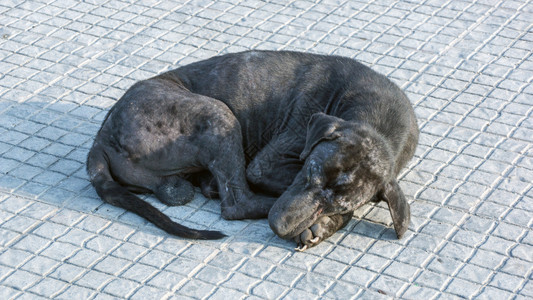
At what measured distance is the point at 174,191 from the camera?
20.2 ft

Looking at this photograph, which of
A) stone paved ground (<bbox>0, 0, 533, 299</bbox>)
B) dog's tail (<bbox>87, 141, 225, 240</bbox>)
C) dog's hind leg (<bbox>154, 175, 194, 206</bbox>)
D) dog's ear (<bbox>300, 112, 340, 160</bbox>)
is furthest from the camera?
dog's hind leg (<bbox>154, 175, 194, 206</bbox>)

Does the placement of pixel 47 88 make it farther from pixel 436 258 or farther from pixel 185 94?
pixel 436 258

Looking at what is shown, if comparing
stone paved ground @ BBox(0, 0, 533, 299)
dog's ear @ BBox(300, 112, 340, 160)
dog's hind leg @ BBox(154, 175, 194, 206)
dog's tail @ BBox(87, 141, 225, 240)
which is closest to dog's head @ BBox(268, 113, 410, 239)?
dog's ear @ BBox(300, 112, 340, 160)

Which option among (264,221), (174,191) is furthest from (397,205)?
(174,191)

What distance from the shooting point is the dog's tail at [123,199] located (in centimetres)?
573

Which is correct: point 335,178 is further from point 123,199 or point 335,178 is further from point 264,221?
point 123,199

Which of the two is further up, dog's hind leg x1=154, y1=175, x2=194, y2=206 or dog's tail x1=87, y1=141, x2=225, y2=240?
dog's tail x1=87, y1=141, x2=225, y2=240

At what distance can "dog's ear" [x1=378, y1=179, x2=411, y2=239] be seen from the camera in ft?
18.4

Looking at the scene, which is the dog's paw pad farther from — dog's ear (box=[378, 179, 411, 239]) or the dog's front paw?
dog's ear (box=[378, 179, 411, 239])

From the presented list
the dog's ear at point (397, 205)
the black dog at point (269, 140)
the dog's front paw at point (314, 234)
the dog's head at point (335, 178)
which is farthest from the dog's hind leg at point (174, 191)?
the dog's ear at point (397, 205)

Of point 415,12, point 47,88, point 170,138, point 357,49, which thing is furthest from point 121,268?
point 415,12

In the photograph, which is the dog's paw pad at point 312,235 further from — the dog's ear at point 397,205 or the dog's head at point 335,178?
the dog's ear at point 397,205

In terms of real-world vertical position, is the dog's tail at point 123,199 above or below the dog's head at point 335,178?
below

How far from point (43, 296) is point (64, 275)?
0.69 ft
